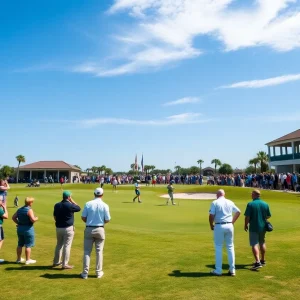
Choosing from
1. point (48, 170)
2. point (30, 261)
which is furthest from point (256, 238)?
point (48, 170)

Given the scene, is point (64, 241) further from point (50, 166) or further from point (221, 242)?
point (50, 166)

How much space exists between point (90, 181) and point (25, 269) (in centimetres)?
5967

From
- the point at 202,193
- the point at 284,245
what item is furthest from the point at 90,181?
the point at 284,245

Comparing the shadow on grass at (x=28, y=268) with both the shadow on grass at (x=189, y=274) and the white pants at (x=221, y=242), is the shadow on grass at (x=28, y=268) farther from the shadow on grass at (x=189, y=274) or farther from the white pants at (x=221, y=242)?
the white pants at (x=221, y=242)

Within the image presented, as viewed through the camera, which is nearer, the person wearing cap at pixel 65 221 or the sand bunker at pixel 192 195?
the person wearing cap at pixel 65 221

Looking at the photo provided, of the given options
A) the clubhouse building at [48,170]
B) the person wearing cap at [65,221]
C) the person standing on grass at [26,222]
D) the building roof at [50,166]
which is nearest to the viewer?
the person wearing cap at [65,221]

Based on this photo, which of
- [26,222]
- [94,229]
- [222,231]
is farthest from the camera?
[26,222]

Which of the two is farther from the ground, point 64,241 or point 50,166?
point 50,166

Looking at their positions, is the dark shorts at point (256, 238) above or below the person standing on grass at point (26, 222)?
below

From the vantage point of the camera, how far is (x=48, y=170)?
3600 inches

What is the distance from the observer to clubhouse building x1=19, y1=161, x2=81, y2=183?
9088 cm

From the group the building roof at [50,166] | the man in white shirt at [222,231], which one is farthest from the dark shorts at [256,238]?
the building roof at [50,166]

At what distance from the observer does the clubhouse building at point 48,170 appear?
90.9 metres

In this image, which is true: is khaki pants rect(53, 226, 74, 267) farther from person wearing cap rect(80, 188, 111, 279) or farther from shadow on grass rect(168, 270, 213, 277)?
shadow on grass rect(168, 270, 213, 277)
